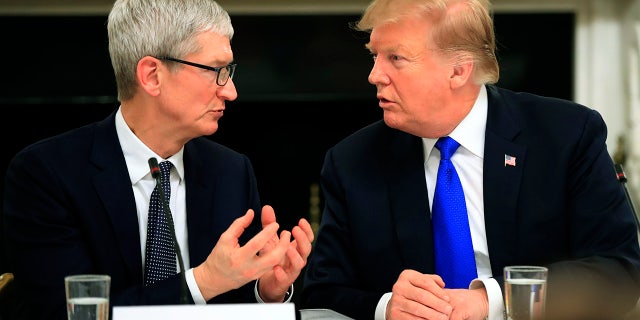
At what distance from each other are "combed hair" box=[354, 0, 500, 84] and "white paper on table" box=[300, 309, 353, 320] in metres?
0.73

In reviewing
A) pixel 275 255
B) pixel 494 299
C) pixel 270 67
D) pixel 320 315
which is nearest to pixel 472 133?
pixel 494 299

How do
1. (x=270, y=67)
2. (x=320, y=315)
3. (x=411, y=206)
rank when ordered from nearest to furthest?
1. (x=320, y=315)
2. (x=411, y=206)
3. (x=270, y=67)

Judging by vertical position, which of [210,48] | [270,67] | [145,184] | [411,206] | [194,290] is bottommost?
[194,290]

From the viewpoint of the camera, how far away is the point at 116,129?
9.35 feet

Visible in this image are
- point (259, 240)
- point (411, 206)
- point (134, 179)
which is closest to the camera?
point (259, 240)

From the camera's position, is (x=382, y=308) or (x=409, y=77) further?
(x=409, y=77)

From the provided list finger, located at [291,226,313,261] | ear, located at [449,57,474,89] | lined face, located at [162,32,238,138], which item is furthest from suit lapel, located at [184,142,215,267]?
ear, located at [449,57,474,89]

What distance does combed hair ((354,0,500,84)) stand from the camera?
2859 millimetres

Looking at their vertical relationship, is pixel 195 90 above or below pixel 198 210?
above

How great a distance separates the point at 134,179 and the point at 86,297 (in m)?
0.71

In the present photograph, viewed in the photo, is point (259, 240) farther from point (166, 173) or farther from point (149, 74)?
point (149, 74)

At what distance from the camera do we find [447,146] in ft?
9.46

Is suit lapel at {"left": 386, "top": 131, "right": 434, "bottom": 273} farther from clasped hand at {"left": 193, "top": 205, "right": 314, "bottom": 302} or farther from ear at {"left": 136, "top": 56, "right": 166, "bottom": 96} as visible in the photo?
ear at {"left": 136, "top": 56, "right": 166, "bottom": 96}

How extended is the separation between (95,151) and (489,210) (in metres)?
1.01
